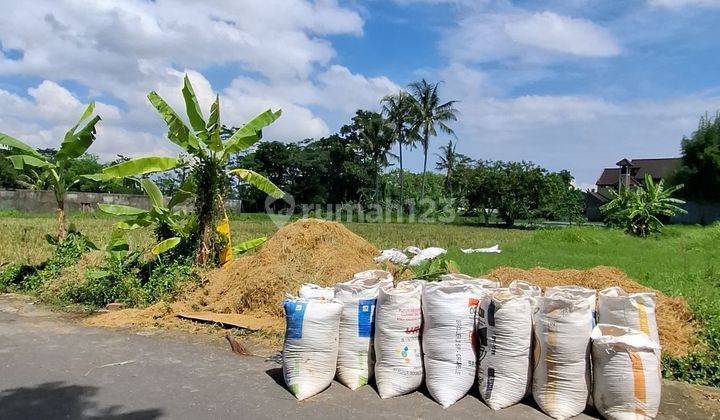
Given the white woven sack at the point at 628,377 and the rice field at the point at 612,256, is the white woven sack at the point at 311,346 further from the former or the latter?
the rice field at the point at 612,256

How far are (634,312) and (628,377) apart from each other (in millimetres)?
665

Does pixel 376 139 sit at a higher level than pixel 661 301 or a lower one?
higher

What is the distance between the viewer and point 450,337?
4.09 m

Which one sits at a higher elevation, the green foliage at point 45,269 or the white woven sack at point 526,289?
the white woven sack at point 526,289

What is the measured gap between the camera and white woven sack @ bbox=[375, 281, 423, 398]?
417 cm

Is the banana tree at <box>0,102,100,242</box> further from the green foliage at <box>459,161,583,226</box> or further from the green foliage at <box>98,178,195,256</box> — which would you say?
the green foliage at <box>459,161,583,226</box>

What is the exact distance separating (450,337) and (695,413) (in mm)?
1837

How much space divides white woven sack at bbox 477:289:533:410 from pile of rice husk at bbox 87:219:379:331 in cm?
298

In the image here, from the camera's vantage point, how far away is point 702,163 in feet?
116

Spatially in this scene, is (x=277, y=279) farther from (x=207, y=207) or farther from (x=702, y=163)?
(x=702, y=163)

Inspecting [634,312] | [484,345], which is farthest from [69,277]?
[634,312]

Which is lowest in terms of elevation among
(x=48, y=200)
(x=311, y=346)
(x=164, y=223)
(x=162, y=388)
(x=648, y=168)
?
(x=162, y=388)

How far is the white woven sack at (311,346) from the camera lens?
4.23 metres

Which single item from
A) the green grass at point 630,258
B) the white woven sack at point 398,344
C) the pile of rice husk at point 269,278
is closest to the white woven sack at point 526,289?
the white woven sack at point 398,344
